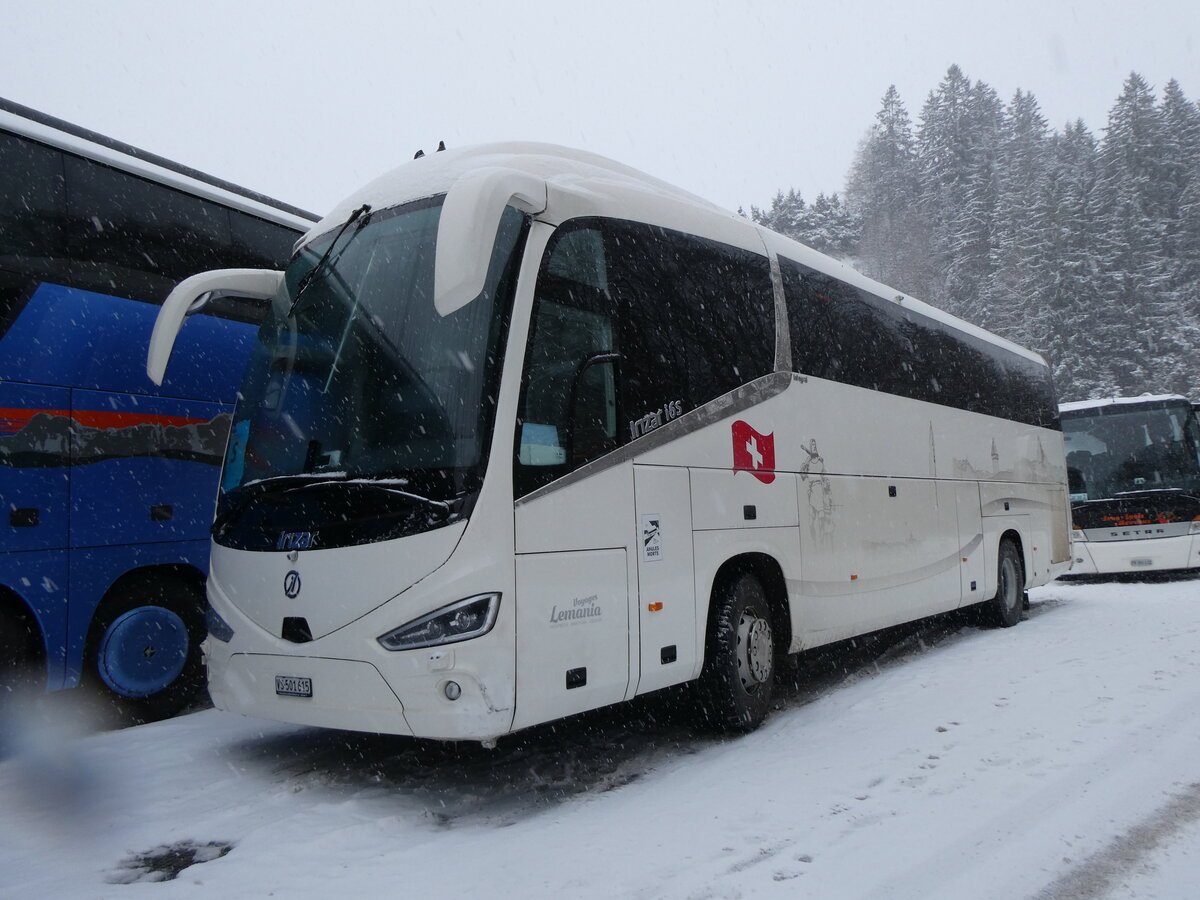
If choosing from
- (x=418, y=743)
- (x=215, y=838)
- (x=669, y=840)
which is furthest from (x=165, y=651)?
(x=669, y=840)

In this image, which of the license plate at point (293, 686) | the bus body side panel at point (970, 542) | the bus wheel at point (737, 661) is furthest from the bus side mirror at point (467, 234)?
the bus body side panel at point (970, 542)

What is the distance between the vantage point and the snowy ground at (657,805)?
3.72m

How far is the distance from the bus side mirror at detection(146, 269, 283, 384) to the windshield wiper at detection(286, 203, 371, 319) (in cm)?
43

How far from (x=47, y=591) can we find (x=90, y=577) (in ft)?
1.01

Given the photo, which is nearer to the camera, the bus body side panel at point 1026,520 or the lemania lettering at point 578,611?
the lemania lettering at point 578,611

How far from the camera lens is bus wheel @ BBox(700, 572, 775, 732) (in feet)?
19.5

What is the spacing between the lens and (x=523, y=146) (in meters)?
5.65

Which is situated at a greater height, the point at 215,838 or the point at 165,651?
the point at 165,651

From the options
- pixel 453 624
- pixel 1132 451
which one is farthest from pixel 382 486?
pixel 1132 451

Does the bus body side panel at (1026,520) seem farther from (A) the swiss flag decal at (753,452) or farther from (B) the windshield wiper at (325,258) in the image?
(B) the windshield wiper at (325,258)

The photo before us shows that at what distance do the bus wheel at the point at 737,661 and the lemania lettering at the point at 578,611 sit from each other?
136 centimetres

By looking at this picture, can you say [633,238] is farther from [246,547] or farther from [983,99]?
[983,99]

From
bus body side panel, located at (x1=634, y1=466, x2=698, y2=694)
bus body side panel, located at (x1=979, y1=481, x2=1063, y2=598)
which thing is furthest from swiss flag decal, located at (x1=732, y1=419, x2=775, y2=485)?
bus body side panel, located at (x1=979, y1=481, x2=1063, y2=598)

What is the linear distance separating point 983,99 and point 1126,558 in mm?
72143
